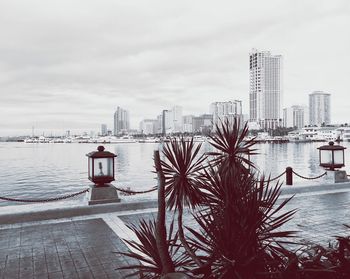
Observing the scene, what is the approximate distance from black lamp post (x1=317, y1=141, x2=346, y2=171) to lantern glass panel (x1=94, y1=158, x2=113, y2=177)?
10.1m

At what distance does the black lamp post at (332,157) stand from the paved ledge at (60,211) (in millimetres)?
9263

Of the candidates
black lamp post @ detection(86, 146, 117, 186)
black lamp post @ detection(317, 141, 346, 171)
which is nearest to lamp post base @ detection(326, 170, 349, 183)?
black lamp post @ detection(317, 141, 346, 171)

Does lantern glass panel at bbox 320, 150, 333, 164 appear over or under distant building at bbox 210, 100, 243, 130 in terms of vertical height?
under

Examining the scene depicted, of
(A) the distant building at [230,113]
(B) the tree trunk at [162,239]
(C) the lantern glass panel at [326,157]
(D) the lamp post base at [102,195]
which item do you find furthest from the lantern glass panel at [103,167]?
(C) the lantern glass panel at [326,157]

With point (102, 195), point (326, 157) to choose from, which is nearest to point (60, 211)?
point (102, 195)

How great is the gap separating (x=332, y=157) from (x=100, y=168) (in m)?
10.7

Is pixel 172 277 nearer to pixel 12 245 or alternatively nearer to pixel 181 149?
pixel 181 149

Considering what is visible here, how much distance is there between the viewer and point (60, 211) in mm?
10195

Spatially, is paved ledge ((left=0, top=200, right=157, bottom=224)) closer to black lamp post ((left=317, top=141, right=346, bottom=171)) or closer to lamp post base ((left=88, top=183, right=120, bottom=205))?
lamp post base ((left=88, top=183, right=120, bottom=205))

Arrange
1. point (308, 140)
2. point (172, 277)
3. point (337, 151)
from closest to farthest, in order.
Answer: point (172, 277), point (337, 151), point (308, 140)

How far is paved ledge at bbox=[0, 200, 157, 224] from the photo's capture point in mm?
9742

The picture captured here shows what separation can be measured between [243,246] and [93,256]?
4.53 metres

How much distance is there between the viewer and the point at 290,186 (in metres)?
14.3

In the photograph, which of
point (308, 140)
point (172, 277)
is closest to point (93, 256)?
point (172, 277)
